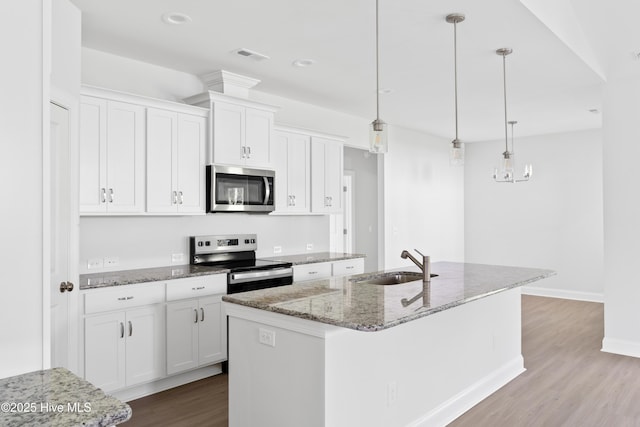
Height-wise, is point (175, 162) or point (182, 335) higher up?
point (175, 162)

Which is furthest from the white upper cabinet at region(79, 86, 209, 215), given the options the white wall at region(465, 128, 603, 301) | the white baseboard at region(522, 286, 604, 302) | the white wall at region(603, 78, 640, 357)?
the white baseboard at region(522, 286, 604, 302)

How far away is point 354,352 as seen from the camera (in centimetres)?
243

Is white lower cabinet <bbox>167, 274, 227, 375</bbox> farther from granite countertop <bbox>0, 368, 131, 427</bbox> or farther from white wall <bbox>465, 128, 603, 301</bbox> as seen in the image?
white wall <bbox>465, 128, 603, 301</bbox>

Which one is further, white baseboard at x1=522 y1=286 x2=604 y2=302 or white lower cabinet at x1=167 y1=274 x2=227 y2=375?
white baseboard at x1=522 y1=286 x2=604 y2=302

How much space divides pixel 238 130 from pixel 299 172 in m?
1.04

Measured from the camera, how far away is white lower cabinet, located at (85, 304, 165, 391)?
3244 mm

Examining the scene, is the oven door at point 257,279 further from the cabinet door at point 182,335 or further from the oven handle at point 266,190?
the oven handle at point 266,190

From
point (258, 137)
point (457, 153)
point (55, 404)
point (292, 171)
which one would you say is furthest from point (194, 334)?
point (55, 404)

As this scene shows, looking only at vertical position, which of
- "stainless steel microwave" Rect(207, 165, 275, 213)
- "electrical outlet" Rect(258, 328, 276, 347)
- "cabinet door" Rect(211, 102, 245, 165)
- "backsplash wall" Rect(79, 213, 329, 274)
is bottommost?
"electrical outlet" Rect(258, 328, 276, 347)

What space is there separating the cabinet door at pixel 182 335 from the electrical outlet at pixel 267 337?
140 centimetres

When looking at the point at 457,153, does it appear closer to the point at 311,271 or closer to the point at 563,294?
the point at 311,271

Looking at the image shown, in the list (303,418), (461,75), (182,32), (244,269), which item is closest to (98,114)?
(182,32)

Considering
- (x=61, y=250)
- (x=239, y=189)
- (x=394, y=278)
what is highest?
(x=239, y=189)

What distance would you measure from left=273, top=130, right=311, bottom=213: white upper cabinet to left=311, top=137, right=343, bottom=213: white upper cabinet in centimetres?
8
